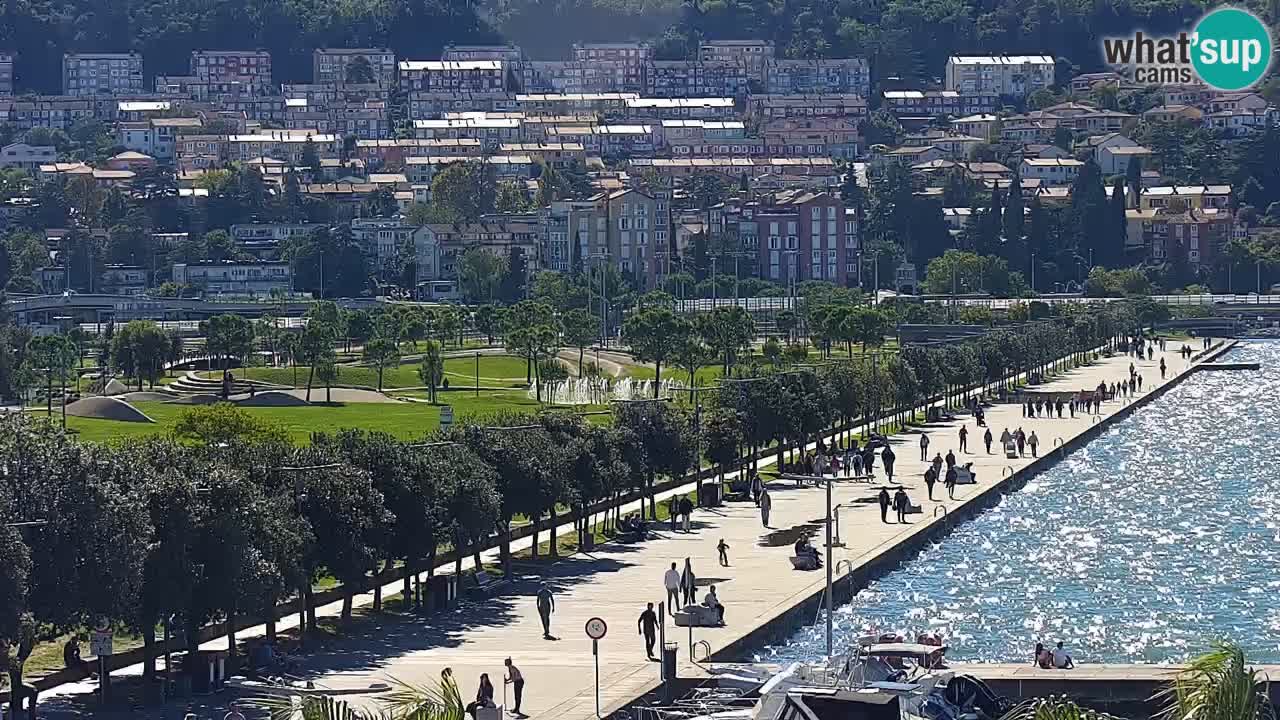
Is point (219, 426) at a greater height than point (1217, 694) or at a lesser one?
lesser

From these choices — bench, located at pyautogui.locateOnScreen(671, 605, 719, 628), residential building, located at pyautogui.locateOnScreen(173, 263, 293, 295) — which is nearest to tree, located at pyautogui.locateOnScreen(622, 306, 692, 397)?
bench, located at pyautogui.locateOnScreen(671, 605, 719, 628)

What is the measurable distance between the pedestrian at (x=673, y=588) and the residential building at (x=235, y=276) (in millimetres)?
116065

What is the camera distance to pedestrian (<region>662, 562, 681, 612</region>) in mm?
34438

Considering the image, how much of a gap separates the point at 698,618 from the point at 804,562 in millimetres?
6852

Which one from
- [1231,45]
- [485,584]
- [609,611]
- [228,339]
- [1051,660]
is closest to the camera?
[1051,660]

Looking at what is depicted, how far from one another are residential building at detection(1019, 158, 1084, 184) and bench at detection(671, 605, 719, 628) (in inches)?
6131

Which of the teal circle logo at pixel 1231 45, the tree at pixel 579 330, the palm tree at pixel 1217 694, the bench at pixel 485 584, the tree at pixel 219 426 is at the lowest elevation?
the tree at pixel 579 330

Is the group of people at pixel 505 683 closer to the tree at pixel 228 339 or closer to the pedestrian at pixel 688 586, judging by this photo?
the pedestrian at pixel 688 586

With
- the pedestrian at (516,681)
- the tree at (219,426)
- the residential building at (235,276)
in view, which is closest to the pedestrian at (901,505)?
the tree at (219,426)

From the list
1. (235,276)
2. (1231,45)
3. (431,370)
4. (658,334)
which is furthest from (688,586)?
(1231,45)

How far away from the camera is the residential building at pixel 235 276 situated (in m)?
151

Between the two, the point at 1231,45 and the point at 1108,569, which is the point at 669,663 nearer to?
the point at 1108,569

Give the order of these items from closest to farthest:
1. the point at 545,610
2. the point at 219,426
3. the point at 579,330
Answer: the point at 545,610
the point at 219,426
the point at 579,330

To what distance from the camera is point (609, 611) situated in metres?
35.7
